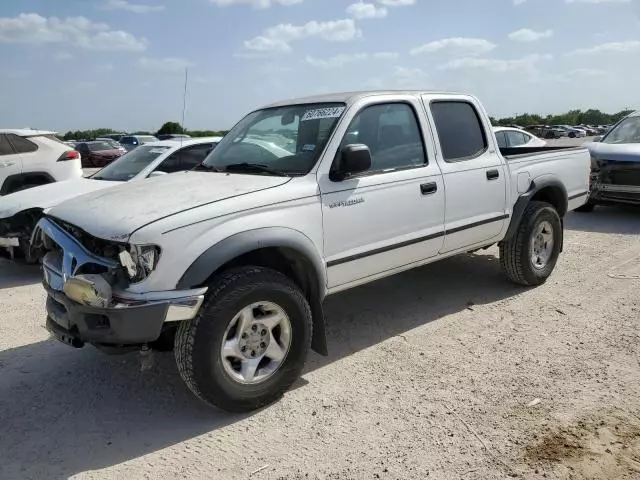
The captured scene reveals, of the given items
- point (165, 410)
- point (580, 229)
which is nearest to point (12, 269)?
point (165, 410)

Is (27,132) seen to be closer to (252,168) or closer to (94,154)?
(252,168)

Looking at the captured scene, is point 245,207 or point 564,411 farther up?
point 245,207

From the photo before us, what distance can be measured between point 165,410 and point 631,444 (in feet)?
8.86

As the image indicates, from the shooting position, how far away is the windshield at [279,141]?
4047 millimetres

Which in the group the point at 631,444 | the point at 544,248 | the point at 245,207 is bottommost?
the point at 631,444

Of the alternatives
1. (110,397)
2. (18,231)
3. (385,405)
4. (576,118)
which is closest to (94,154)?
(18,231)

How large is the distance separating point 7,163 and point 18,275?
8.15 ft

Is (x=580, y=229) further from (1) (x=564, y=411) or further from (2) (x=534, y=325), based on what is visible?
(1) (x=564, y=411)

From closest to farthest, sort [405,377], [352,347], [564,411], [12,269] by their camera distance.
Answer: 1. [564,411]
2. [405,377]
3. [352,347]
4. [12,269]

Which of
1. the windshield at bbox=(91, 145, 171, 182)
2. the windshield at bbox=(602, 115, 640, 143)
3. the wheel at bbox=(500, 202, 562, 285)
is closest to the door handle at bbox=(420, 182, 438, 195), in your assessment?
the wheel at bbox=(500, 202, 562, 285)

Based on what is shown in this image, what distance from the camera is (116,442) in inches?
129

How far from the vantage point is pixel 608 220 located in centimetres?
940

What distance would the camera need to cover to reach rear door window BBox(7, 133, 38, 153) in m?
8.78

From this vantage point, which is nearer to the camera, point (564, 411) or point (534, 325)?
point (564, 411)
